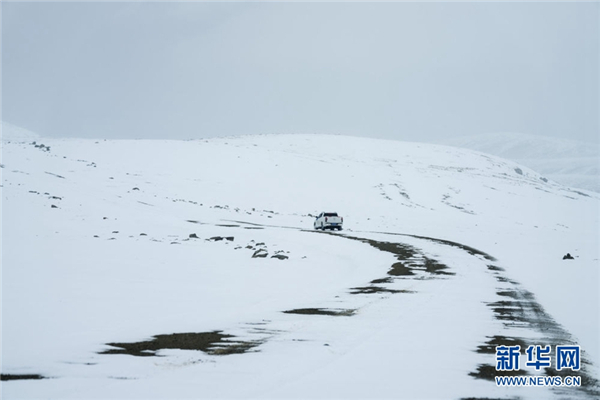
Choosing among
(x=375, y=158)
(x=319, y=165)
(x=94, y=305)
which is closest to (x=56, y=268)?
(x=94, y=305)

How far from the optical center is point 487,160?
130m

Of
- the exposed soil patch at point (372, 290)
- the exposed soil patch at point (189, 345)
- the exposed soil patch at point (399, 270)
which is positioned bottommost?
the exposed soil patch at point (189, 345)

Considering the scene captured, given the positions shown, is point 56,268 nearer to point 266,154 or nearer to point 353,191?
point 353,191

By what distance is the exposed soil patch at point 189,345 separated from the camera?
8312 mm

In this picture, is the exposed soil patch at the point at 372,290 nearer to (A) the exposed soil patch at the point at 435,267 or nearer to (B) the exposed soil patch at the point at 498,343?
(A) the exposed soil patch at the point at 435,267

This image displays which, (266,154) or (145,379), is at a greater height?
(266,154)

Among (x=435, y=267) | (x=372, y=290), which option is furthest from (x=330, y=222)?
(x=372, y=290)

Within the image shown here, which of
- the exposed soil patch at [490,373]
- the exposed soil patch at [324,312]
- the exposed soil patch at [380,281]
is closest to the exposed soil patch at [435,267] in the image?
the exposed soil patch at [380,281]

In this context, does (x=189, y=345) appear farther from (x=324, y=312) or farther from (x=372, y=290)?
(x=372, y=290)

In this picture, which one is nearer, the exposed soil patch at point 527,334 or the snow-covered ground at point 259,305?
the snow-covered ground at point 259,305

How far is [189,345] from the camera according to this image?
8742 mm

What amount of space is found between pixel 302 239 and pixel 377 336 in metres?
24.0

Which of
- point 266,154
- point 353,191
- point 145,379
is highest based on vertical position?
point 266,154

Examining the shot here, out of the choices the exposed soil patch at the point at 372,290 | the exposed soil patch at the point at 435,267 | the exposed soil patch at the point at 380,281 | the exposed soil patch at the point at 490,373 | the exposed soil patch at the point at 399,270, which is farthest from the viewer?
the exposed soil patch at the point at 435,267
